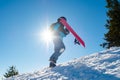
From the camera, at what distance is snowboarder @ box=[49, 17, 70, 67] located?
1259 cm

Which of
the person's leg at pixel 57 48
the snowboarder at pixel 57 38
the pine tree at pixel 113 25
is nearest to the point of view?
the snowboarder at pixel 57 38

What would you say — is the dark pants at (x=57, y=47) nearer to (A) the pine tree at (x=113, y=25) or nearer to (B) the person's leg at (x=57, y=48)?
(B) the person's leg at (x=57, y=48)

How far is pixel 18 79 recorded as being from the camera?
1125 centimetres

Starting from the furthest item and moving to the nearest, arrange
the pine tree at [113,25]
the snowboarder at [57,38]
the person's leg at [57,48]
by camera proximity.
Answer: the pine tree at [113,25]
the person's leg at [57,48]
the snowboarder at [57,38]

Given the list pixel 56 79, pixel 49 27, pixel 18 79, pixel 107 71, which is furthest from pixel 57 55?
pixel 107 71

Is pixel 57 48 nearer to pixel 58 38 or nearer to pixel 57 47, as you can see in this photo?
pixel 57 47

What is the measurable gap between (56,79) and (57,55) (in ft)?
12.2

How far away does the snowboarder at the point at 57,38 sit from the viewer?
12586 mm

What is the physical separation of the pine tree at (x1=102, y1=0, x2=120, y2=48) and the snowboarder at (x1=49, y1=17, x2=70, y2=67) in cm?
2063

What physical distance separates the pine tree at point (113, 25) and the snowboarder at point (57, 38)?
67.7 feet

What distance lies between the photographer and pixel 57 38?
1273cm

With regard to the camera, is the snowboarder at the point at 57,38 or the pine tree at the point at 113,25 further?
the pine tree at the point at 113,25

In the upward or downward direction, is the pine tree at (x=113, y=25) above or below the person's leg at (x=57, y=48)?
above

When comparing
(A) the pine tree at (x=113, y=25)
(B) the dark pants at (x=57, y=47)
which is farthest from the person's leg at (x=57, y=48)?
(A) the pine tree at (x=113, y=25)
